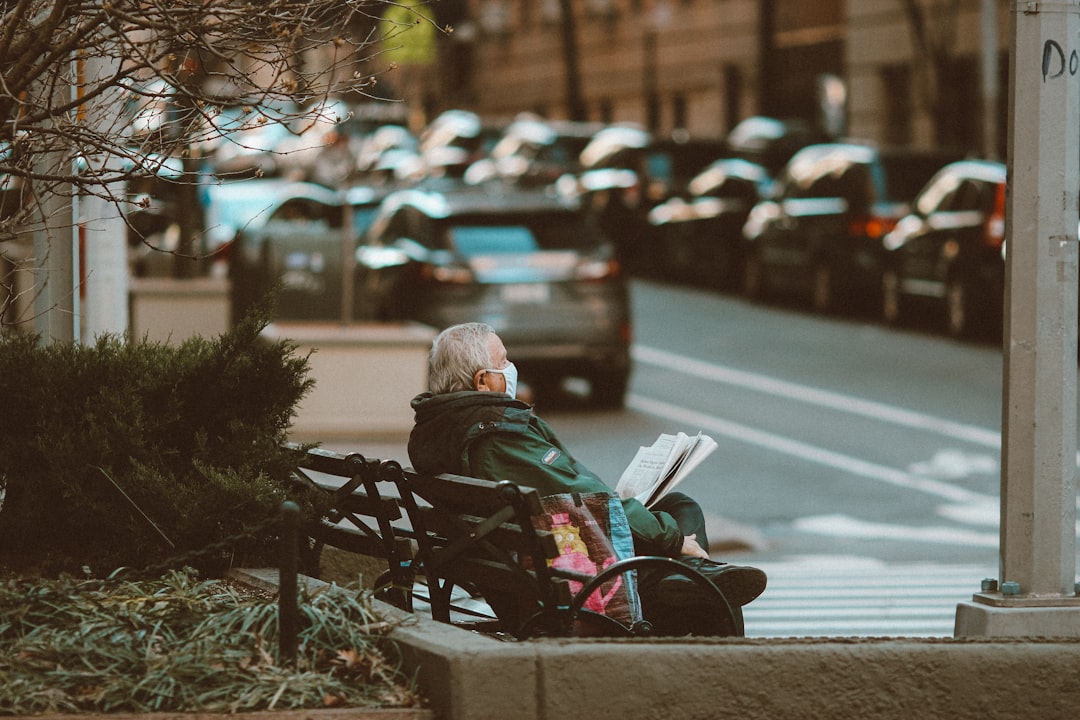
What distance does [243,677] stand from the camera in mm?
4941

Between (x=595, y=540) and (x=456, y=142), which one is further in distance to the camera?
(x=456, y=142)

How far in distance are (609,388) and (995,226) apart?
4.99m

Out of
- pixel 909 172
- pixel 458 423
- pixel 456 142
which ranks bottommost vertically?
pixel 458 423

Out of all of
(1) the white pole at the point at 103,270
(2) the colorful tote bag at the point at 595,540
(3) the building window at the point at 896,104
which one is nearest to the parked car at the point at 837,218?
(3) the building window at the point at 896,104

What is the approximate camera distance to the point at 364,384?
48.6 feet

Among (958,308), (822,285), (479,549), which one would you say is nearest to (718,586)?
(479,549)

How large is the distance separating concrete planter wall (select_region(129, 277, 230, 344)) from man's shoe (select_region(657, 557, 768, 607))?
12464 mm

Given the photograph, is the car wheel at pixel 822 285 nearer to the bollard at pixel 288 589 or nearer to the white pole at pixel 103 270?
the white pole at pixel 103 270

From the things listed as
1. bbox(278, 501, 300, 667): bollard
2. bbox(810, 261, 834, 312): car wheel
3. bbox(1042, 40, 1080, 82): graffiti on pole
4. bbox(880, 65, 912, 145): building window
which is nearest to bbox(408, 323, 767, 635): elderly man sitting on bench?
bbox(278, 501, 300, 667): bollard

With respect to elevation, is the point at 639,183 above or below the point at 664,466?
above

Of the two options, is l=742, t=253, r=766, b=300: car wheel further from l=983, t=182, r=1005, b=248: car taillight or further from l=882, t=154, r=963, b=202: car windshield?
l=983, t=182, r=1005, b=248: car taillight

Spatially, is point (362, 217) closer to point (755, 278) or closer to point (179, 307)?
point (755, 278)

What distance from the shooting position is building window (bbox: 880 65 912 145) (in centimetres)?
3631

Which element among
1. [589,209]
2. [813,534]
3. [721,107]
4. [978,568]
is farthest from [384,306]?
[721,107]
